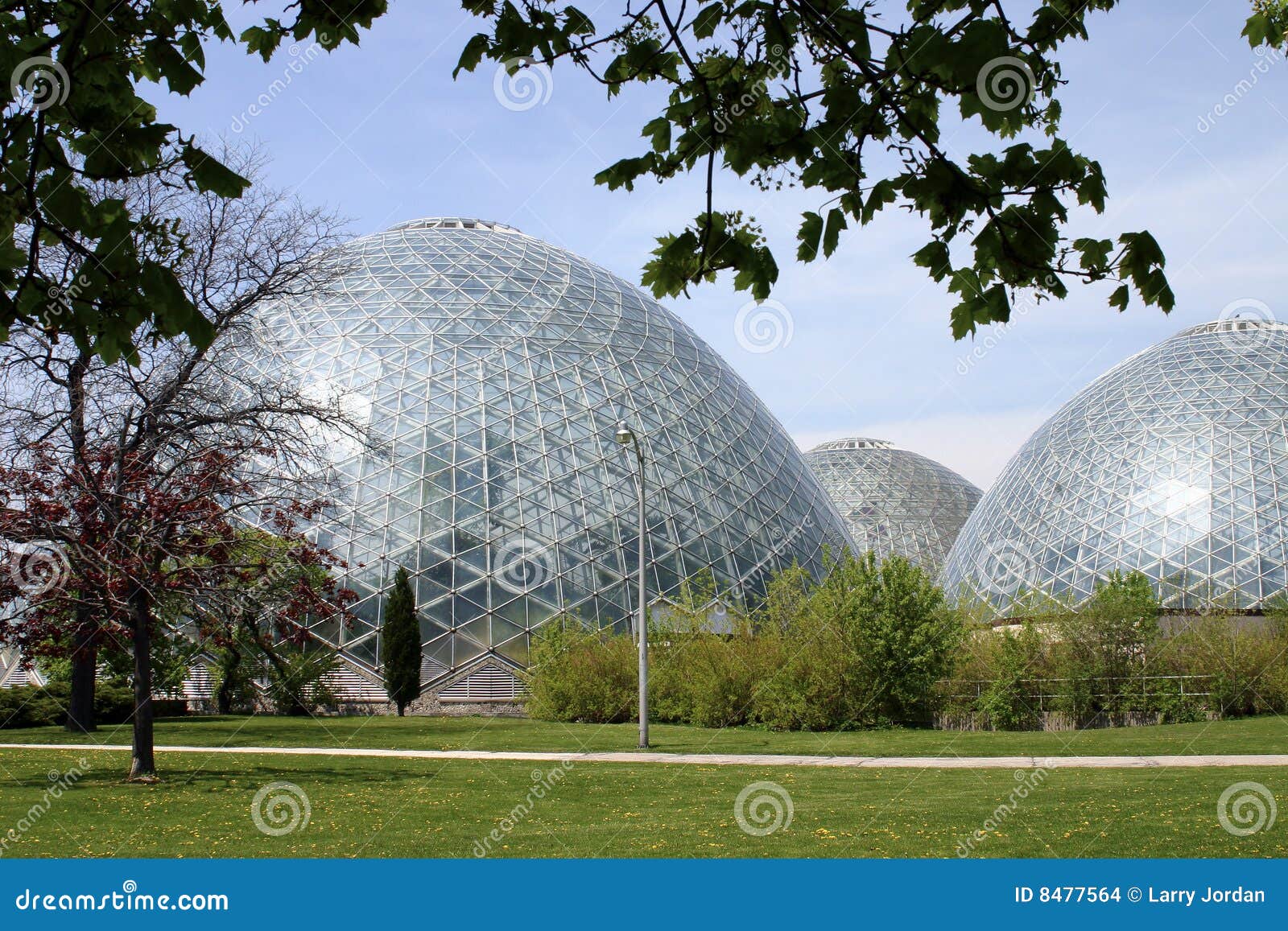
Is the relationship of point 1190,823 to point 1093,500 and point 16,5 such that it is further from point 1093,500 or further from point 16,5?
point 1093,500

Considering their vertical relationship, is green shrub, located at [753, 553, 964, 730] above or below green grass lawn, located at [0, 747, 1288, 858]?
above

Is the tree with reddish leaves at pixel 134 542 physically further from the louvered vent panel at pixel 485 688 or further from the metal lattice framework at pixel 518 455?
the louvered vent panel at pixel 485 688

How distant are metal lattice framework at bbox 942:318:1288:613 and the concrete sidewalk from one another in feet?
93.5

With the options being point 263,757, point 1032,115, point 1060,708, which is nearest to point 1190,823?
point 1032,115

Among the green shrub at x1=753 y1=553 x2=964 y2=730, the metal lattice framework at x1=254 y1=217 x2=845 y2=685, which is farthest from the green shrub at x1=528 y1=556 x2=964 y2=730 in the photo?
the metal lattice framework at x1=254 y1=217 x2=845 y2=685

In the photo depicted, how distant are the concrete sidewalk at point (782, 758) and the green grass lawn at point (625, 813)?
1017mm

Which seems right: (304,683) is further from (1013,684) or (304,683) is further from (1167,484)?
(1167,484)

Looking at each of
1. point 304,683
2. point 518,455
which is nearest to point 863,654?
point 518,455

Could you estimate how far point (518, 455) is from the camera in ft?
125

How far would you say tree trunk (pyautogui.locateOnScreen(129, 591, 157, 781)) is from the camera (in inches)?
616

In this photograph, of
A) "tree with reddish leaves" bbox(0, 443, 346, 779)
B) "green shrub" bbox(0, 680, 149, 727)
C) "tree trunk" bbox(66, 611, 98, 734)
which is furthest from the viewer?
"green shrub" bbox(0, 680, 149, 727)

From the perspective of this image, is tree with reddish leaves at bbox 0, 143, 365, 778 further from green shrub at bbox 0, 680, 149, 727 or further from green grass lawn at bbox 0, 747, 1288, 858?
green shrub at bbox 0, 680, 149, 727

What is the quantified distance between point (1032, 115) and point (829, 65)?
4.15 ft

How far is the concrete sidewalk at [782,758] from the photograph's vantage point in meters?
17.5
